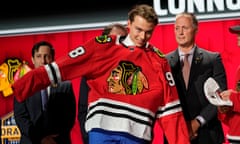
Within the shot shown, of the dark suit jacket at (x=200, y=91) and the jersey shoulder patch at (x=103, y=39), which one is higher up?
the jersey shoulder patch at (x=103, y=39)

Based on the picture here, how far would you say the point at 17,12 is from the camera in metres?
3.82

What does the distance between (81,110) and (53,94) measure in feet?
0.98

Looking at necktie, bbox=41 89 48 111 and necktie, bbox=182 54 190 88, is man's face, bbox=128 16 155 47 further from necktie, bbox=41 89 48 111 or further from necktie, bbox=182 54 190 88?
necktie, bbox=41 89 48 111

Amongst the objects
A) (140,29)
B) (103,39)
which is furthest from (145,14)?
(103,39)

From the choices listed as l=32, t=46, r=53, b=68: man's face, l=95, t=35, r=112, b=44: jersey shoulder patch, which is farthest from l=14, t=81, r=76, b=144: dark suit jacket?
l=95, t=35, r=112, b=44: jersey shoulder patch

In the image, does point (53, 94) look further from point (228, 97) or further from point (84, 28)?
point (228, 97)

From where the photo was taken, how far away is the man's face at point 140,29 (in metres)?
2.39

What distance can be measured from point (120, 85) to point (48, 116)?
0.85 meters

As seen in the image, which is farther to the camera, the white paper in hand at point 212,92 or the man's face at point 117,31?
the man's face at point 117,31

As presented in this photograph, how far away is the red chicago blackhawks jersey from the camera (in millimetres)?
2367

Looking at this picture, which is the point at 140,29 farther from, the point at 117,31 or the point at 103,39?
the point at 117,31

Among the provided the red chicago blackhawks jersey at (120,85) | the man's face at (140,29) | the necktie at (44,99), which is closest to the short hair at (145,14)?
the man's face at (140,29)

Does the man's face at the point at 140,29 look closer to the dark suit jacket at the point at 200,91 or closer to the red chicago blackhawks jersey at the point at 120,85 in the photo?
the red chicago blackhawks jersey at the point at 120,85

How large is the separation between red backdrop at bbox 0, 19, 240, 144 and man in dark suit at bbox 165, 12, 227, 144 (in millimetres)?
523
